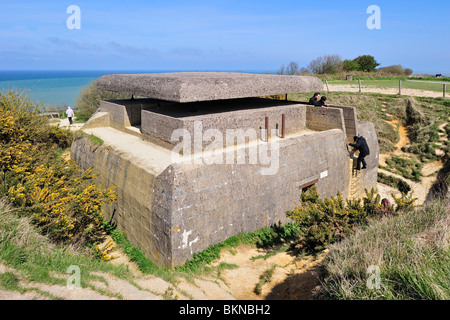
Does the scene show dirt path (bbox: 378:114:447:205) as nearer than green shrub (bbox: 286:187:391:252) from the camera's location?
No

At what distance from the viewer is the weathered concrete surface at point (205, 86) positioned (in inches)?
294

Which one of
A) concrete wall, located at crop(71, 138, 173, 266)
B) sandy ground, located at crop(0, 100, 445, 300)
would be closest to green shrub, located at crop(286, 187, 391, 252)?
sandy ground, located at crop(0, 100, 445, 300)

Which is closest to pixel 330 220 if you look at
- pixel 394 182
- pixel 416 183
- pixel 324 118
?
pixel 324 118

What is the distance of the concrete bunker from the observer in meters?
6.49

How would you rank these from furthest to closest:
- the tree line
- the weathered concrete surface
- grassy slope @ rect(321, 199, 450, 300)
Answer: the tree line
the weathered concrete surface
grassy slope @ rect(321, 199, 450, 300)

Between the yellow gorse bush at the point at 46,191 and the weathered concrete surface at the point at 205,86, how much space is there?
9.25 feet

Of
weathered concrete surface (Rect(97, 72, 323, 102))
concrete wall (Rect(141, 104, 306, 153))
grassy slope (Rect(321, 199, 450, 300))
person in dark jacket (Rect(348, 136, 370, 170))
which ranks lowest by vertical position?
grassy slope (Rect(321, 199, 450, 300))

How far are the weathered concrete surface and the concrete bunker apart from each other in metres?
0.03

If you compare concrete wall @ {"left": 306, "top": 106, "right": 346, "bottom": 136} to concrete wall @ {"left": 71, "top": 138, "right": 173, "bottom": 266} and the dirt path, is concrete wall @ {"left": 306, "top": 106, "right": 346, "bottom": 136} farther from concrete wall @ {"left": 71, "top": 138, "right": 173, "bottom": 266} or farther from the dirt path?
concrete wall @ {"left": 71, "top": 138, "right": 173, "bottom": 266}

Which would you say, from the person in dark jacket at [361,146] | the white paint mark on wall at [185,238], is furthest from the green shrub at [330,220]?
the person in dark jacket at [361,146]

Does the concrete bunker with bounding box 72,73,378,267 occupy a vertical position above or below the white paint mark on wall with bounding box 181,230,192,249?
above

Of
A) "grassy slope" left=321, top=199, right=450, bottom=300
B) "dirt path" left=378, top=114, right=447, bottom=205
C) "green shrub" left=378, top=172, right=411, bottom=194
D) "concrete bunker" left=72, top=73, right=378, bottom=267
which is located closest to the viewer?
"grassy slope" left=321, top=199, right=450, bottom=300
